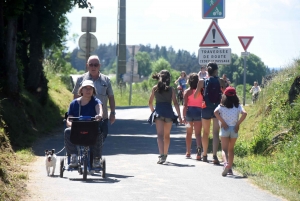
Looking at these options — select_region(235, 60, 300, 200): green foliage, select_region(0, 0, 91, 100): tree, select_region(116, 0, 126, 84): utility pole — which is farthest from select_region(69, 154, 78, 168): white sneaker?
select_region(116, 0, 126, 84): utility pole

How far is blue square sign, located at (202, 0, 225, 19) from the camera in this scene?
19438 mm

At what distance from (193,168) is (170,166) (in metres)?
0.53

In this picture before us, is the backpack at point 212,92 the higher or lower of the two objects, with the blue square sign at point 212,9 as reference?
lower

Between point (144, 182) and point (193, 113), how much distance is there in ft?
14.2

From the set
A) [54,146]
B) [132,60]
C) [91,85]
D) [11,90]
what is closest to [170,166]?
[91,85]

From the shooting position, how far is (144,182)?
12.8 m

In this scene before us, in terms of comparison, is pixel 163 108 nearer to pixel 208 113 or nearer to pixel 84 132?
pixel 208 113

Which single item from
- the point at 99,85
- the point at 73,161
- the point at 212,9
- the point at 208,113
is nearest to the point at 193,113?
the point at 208,113

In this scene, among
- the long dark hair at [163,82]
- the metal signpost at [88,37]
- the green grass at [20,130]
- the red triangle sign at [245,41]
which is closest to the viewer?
the green grass at [20,130]

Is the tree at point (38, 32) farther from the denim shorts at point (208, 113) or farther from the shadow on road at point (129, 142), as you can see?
the denim shorts at point (208, 113)

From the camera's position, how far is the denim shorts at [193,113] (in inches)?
660

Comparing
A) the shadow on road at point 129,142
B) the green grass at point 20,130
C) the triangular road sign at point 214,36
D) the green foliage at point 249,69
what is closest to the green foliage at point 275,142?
the shadow on road at point 129,142

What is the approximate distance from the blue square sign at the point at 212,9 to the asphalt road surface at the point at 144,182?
3.72 m

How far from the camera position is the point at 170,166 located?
15.3 m
